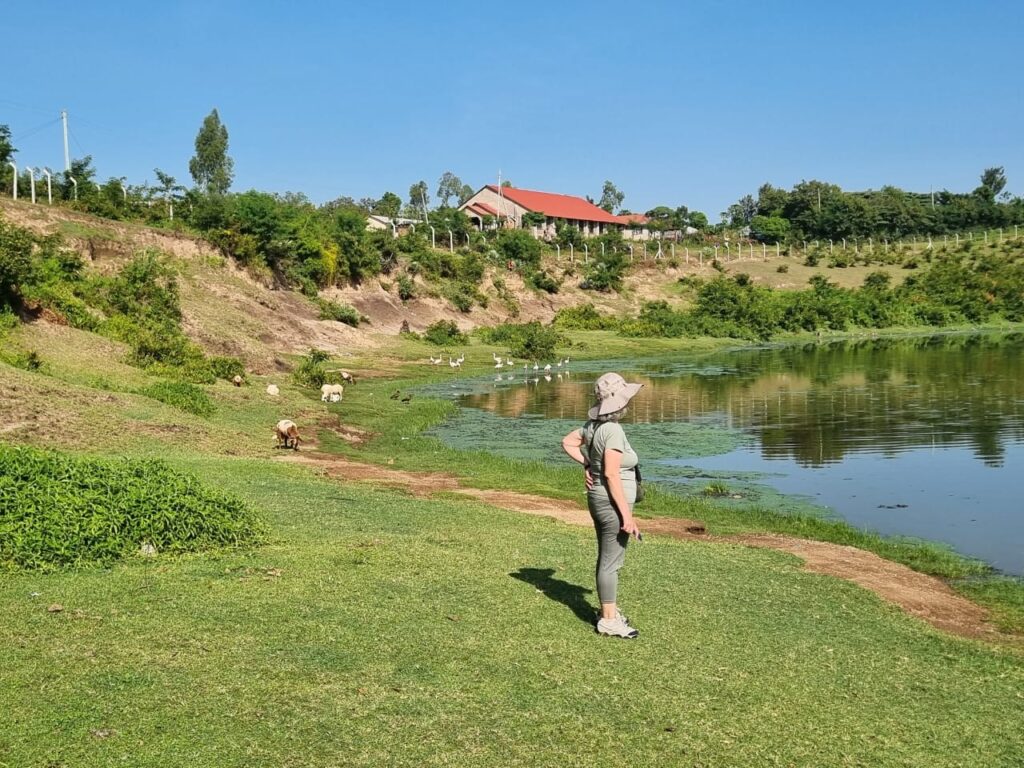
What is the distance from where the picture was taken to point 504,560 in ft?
39.4

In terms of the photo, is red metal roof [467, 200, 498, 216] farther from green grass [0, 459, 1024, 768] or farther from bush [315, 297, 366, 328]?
green grass [0, 459, 1024, 768]

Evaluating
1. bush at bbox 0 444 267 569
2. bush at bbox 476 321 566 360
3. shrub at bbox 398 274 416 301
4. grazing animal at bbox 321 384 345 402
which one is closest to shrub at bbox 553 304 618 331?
bush at bbox 476 321 566 360

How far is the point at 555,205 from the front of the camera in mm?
113125

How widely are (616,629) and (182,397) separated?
19.5 metres

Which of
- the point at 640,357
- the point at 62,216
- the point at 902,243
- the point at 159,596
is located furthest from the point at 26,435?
the point at 902,243

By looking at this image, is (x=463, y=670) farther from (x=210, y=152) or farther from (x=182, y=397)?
(x=210, y=152)

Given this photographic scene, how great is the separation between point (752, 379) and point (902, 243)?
80.4 metres

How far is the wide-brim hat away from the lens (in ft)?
28.2

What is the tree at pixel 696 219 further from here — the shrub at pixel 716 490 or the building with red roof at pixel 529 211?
the shrub at pixel 716 490

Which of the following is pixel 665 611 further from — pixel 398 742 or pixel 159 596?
pixel 159 596

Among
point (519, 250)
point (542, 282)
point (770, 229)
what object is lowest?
point (542, 282)

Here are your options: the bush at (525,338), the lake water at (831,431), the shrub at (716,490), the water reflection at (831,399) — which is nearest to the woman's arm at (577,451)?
the lake water at (831,431)

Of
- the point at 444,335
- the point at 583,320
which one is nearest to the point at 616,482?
the point at 444,335

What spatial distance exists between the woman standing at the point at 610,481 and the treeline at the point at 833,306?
62020 millimetres
